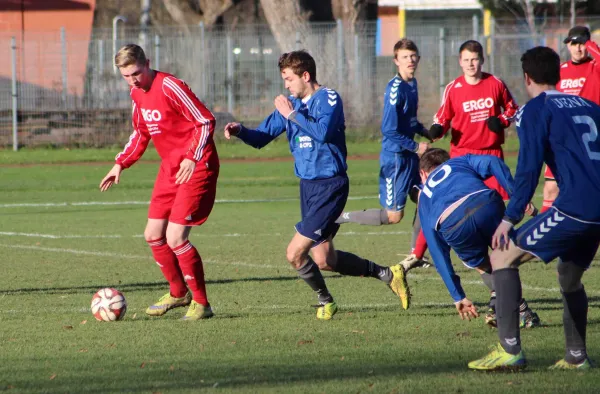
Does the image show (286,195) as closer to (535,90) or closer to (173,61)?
(173,61)

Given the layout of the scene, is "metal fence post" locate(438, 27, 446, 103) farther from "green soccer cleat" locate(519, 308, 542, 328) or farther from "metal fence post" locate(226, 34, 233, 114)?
"green soccer cleat" locate(519, 308, 542, 328)

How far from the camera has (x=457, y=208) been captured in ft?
19.8

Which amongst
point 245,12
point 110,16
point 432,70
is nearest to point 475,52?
point 432,70

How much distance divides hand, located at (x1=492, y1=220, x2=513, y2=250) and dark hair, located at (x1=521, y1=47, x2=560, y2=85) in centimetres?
80

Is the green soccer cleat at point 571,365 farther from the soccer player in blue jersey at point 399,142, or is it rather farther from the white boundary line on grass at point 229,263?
the soccer player in blue jersey at point 399,142

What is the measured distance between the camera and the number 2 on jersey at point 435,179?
6.16 m

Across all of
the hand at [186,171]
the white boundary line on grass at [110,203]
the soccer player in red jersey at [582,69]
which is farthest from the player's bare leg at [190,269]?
the white boundary line on grass at [110,203]

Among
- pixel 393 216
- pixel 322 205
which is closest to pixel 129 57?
pixel 322 205

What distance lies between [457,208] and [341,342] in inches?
47.8

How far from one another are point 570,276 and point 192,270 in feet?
9.88

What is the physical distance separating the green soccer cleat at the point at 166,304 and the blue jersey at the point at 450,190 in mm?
2469

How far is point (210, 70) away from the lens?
2623cm

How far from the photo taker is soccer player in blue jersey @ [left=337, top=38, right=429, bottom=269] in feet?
32.7

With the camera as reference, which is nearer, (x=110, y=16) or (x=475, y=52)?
(x=475, y=52)
